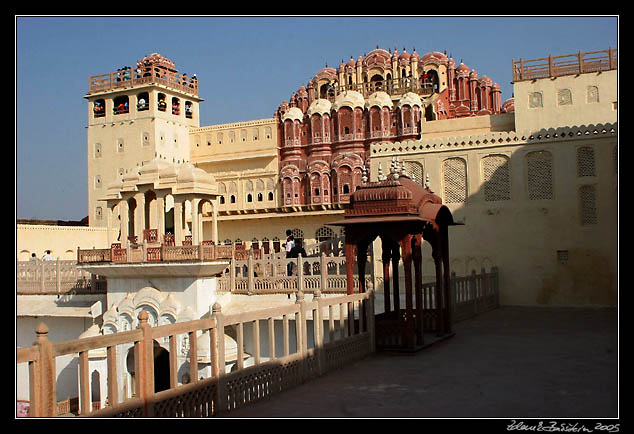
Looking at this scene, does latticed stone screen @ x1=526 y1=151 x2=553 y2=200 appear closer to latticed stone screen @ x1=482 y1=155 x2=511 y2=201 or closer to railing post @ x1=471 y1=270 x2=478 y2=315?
latticed stone screen @ x1=482 y1=155 x2=511 y2=201

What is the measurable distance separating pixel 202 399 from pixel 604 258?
47.5ft

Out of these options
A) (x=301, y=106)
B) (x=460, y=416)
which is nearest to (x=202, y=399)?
(x=460, y=416)

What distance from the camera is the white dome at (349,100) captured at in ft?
117

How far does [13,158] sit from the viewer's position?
605 cm

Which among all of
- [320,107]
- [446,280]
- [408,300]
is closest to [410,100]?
[320,107]

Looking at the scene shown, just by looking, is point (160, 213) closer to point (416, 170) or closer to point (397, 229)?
point (416, 170)

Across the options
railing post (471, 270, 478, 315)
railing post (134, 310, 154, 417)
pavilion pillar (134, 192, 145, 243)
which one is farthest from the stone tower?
railing post (134, 310, 154, 417)

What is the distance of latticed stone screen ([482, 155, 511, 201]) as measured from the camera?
20250mm

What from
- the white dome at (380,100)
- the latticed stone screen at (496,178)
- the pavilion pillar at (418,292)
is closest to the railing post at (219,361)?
the pavilion pillar at (418,292)

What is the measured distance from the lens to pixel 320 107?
3634 cm

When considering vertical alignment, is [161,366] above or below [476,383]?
below

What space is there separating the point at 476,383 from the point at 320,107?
2892 centimetres

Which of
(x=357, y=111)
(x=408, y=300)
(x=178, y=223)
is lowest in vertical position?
(x=408, y=300)

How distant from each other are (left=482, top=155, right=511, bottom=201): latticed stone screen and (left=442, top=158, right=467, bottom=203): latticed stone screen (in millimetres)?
608
